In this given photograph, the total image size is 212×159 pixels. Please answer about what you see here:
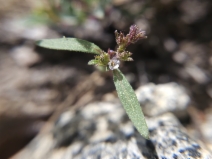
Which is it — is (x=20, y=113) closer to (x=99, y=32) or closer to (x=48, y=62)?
(x=48, y=62)

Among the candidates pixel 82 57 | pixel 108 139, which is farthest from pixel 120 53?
pixel 82 57

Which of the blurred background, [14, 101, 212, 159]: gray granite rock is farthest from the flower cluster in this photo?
the blurred background

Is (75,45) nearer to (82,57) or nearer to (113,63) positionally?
(113,63)

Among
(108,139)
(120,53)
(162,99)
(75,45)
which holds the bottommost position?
(108,139)

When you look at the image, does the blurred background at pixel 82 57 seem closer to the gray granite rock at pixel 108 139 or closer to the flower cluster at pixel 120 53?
the gray granite rock at pixel 108 139

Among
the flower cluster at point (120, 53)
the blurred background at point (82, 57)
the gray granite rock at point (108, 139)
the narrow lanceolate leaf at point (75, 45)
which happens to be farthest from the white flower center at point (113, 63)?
the blurred background at point (82, 57)

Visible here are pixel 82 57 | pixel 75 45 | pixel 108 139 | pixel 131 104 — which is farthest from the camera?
pixel 82 57

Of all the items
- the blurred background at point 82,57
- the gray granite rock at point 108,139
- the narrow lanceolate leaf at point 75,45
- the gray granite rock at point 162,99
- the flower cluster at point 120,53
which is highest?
the blurred background at point 82,57
